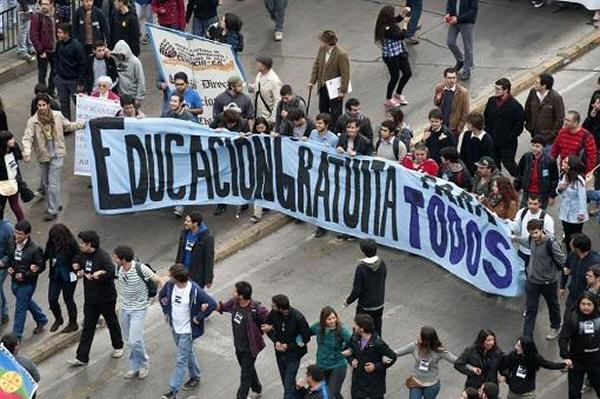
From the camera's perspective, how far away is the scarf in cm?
2011

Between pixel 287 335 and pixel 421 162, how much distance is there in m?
3.59

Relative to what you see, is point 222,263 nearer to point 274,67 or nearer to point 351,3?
point 274,67

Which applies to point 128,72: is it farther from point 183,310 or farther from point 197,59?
point 183,310

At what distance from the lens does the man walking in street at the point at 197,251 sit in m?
17.7

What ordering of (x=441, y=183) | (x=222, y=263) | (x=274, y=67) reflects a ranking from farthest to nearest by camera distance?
(x=274, y=67), (x=222, y=263), (x=441, y=183)

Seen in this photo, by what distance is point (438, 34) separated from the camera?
24.5 meters

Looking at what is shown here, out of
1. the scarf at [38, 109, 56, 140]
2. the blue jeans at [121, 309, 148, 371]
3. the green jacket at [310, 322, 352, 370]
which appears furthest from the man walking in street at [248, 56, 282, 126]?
the green jacket at [310, 322, 352, 370]

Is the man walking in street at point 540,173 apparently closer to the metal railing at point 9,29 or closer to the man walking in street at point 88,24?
the man walking in street at point 88,24

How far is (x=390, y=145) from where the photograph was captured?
19.5 meters

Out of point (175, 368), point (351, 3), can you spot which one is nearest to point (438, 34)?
point (351, 3)

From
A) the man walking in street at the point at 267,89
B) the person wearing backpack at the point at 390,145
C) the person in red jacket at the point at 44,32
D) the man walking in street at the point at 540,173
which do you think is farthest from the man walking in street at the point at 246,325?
the person in red jacket at the point at 44,32

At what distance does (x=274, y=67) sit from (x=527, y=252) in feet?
23.5

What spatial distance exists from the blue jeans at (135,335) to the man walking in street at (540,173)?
4618mm

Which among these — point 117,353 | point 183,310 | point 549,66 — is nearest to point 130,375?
point 117,353
